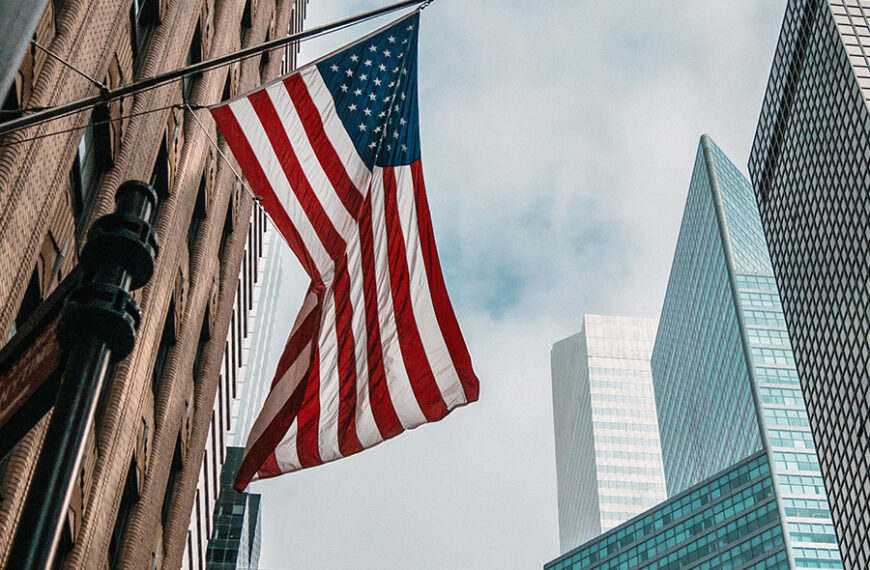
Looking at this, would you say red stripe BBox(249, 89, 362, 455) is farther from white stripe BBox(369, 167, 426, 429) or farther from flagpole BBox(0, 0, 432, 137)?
flagpole BBox(0, 0, 432, 137)

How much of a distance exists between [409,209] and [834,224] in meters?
90.1

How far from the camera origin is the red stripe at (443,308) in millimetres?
13883

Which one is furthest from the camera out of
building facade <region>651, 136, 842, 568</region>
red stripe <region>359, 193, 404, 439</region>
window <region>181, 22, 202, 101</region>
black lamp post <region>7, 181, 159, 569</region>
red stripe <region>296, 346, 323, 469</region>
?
building facade <region>651, 136, 842, 568</region>

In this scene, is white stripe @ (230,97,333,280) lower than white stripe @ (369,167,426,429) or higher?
higher

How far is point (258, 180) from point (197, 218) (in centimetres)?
1271

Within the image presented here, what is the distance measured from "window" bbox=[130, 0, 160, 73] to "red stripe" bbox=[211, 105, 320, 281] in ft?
23.4

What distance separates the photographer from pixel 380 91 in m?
14.8

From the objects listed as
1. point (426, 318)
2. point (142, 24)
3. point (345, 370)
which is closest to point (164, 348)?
point (142, 24)

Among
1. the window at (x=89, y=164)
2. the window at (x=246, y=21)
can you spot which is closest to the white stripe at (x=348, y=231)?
the window at (x=89, y=164)

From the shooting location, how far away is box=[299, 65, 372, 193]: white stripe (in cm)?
1400

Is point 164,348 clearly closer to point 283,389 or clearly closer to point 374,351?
point 283,389

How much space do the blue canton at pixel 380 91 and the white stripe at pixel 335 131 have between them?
84 mm

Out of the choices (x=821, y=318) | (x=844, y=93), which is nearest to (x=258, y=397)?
(x=821, y=318)

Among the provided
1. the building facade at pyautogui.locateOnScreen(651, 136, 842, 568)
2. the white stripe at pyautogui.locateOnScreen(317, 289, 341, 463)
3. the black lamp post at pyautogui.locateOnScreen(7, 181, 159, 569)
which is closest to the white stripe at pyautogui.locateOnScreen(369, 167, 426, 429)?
the white stripe at pyautogui.locateOnScreen(317, 289, 341, 463)
